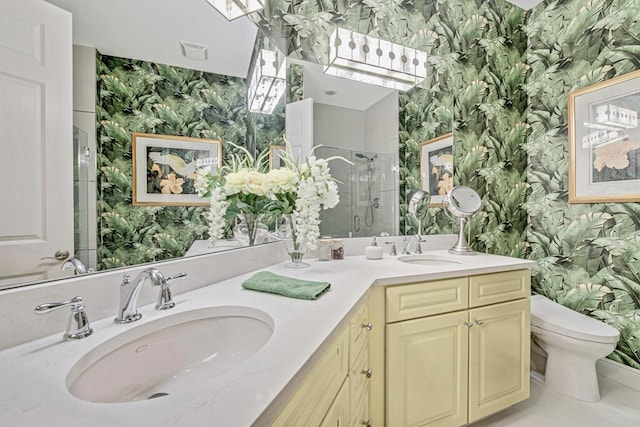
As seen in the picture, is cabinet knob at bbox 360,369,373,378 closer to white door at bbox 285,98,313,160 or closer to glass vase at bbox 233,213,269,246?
glass vase at bbox 233,213,269,246

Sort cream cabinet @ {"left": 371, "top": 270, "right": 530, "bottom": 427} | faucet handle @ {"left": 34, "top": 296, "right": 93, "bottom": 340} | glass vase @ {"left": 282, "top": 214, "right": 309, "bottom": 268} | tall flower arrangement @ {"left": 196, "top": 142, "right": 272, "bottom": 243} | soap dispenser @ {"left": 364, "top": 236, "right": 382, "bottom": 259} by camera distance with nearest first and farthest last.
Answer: faucet handle @ {"left": 34, "top": 296, "right": 93, "bottom": 340} < tall flower arrangement @ {"left": 196, "top": 142, "right": 272, "bottom": 243} < cream cabinet @ {"left": 371, "top": 270, "right": 530, "bottom": 427} < glass vase @ {"left": 282, "top": 214, "right": 309, "bottom": 268} < soap dispenser @ {"left": 364, "top": 236, "right": 382, "bottom": 259}

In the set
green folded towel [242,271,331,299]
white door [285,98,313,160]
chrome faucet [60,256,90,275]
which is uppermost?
white door [285,98,313,160]

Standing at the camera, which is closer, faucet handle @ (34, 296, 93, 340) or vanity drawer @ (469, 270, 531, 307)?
faucet handle @ (34, 296, 93, 340)

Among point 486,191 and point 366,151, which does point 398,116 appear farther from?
point 486,191

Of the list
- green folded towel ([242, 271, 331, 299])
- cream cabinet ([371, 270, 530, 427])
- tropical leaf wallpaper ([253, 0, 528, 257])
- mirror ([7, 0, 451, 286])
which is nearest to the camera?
mirror ([7, 0, 451, 286])

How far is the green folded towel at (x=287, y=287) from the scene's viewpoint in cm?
96

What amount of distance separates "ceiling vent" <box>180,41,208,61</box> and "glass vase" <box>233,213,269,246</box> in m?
0.63

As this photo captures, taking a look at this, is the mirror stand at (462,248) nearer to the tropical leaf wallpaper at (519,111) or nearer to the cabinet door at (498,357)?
the tropical leaf wallpaper at (519,111)

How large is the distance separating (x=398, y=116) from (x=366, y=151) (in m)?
0.39

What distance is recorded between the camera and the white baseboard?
1.84 meters

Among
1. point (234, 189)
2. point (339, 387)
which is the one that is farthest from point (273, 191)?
point (339, 387)

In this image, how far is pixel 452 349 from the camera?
56.6 inches

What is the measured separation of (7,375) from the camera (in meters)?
0.52

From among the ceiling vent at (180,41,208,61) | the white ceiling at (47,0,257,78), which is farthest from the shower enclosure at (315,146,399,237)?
the ceiling vent at (180,41,208,61)
